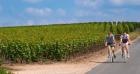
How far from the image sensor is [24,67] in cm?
3045

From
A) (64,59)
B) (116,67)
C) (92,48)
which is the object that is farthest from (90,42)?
(116,67)

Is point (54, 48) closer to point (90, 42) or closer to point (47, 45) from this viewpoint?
point (47, 45)

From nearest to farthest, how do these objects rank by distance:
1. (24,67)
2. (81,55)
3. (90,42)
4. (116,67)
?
(116,67) < (24,67) < (81,55) < (90,42)

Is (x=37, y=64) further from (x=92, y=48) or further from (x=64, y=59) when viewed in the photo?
(x=92, y=48)

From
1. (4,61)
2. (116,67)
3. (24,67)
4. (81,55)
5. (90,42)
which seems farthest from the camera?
(90,42)

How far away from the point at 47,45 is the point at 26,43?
1.34 m

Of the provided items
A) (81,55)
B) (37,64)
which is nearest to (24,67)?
(37,64)

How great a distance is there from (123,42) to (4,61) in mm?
7313

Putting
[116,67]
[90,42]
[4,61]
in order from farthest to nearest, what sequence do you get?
[90,42], [4,61], [116,67]

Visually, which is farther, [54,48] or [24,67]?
[54,48]

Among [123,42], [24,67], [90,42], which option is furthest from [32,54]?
[90,42]

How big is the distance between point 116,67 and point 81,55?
36.0 ft

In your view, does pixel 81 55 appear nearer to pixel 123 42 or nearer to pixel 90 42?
pixel 90 42

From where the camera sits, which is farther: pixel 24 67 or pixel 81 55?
pixel 81 55
